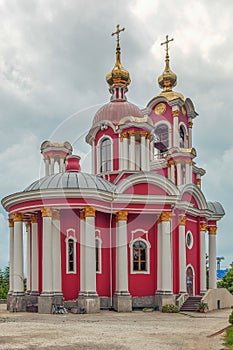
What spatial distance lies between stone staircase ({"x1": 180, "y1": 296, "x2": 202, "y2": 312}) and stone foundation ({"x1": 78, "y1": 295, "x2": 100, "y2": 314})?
155 inches

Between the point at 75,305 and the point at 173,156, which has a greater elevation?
the point at 173,156

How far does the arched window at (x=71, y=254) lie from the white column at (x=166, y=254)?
362 centimetres

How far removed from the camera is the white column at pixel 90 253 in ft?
64.5

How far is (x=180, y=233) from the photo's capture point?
22875mm

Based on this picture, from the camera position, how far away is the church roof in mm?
20562

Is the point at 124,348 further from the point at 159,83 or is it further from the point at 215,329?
the point at 159,83

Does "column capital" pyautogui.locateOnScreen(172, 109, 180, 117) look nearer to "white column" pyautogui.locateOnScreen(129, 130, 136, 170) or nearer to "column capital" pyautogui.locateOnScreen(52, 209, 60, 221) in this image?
"white column" pyautogui.locateOnScreen(129, 130, 136, 170)

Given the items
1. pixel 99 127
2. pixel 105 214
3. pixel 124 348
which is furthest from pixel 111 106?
pixel 124 348

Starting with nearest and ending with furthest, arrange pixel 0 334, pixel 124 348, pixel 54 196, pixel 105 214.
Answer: pixel 124 348, pixel 0 334, pixel 54 196, pixel 105 214

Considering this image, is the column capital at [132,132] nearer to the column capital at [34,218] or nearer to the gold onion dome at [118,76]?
the gold onion dome at [118,76]

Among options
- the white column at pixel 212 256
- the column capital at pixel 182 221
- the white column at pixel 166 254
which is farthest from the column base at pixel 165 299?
the white column at pixel 212 256

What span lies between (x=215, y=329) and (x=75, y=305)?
24.0 feet

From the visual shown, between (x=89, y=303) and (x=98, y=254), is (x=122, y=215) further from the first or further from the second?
(x=89, y=303)

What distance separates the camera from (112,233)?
2145cm
